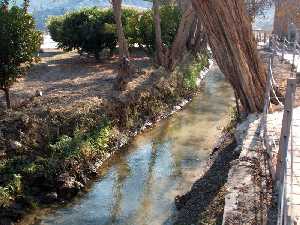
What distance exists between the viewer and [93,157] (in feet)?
40.7

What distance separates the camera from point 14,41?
1213 centimetres

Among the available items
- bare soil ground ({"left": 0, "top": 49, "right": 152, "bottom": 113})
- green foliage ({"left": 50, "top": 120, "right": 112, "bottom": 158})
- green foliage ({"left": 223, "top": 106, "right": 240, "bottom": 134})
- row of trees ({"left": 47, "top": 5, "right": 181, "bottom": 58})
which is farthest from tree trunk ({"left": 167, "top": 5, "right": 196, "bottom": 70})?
green foliage ({"left": 50, "top": 120, "right": 112, "bottom": 158})

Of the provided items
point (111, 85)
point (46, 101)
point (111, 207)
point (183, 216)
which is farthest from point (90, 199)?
point (111, 85)

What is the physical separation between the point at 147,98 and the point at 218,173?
711cm

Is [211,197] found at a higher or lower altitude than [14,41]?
lower

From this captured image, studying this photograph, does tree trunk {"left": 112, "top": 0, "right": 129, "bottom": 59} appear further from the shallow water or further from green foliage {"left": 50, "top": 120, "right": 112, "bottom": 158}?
green foliage {"left": 50, "top": 120, "right": 112, "bottom": 158}

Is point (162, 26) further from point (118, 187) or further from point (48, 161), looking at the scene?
point (48, 161)

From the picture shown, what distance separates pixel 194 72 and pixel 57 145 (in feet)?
40.8

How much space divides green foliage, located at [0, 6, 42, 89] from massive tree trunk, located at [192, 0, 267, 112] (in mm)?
4429

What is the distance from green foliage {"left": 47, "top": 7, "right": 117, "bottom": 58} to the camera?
67.7ft

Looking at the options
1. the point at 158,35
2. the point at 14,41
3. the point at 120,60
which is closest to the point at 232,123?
the point at 120,60

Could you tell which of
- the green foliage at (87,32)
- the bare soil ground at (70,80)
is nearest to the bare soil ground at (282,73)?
the bare soil ground at (70,80)

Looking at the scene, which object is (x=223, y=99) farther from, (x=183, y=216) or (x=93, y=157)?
(x=183, y=216)

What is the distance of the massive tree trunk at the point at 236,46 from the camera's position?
10461 millimetres
